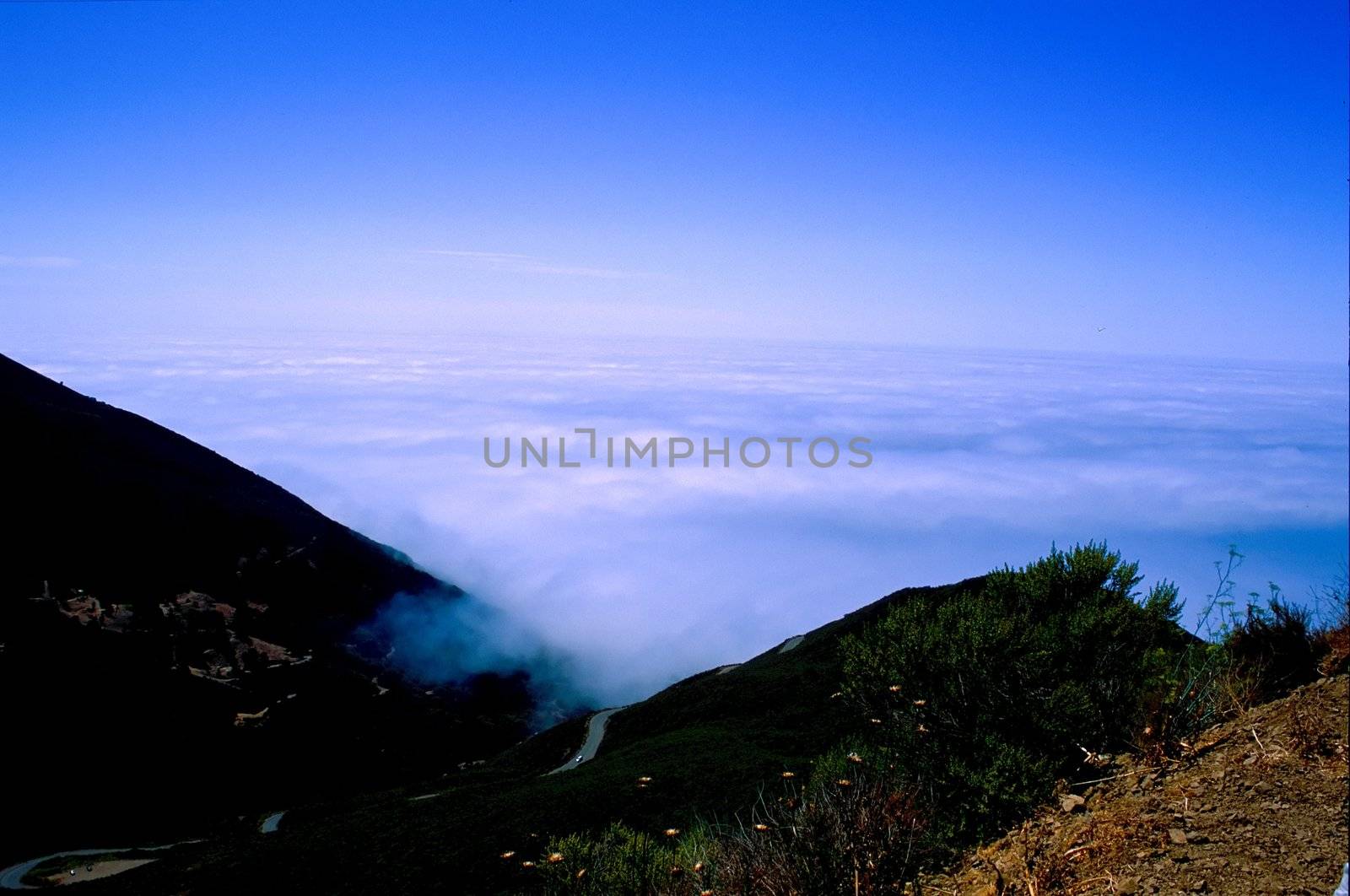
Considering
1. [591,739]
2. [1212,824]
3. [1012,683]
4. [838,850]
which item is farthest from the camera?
[591,739]

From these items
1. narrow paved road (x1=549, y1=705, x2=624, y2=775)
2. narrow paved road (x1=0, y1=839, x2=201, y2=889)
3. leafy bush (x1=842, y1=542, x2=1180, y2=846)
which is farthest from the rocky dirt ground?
narrow paved road (x1=0, y1=839, x2=201, y2=889)

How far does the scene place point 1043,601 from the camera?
18.4 m

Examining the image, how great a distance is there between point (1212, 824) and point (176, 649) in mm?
Result: 123191

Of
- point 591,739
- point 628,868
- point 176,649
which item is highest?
point 628,868

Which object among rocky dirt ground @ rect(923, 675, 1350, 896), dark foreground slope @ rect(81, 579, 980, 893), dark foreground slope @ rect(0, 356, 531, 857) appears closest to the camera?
rocky dirt ground @ rect(923, 675, 1350, 896)

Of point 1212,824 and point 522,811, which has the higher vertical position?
point 1212,824

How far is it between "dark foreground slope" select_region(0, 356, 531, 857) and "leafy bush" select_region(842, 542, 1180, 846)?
87715 millimetres

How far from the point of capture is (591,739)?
62750mm

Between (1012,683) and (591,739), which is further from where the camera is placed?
(591,739)

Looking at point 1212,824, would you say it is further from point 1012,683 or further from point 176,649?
point 176,649

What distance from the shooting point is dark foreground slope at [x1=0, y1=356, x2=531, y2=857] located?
8044cm

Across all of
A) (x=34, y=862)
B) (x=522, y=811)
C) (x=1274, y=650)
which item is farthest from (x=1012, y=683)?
(x=34, y=862)

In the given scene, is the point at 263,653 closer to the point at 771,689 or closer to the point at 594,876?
the point at 771,689

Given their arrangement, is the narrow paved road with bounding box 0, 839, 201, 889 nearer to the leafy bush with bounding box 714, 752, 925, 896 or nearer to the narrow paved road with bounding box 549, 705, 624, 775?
the narrow paved road with bounding box 549, 705, 624, 775
